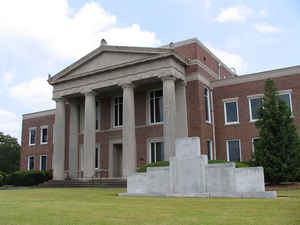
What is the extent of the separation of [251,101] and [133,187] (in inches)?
657

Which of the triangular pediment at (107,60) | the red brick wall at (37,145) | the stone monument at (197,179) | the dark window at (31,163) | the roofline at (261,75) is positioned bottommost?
the stone monument at (197,179)

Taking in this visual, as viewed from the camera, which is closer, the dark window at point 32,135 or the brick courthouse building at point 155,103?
the brick courthouse building at point 155,103

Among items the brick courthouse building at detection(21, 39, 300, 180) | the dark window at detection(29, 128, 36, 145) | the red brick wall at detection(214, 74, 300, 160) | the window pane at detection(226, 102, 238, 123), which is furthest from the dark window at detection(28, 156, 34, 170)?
the window pane at detection(226, 102, 238, 123)

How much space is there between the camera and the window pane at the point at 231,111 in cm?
3050

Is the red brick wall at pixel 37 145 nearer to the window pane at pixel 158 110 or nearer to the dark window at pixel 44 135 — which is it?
the dark window at pixel 44 135

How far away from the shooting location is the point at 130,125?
2852 centimetres

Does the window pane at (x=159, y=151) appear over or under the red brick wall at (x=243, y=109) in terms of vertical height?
under

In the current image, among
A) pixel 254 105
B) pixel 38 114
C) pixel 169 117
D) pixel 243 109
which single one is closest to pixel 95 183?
pixel 169 117

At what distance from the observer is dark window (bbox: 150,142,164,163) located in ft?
101

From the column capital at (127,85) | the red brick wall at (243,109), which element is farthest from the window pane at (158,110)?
the red brick wall at (243,109)

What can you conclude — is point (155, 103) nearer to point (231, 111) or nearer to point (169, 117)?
point (169, 117)

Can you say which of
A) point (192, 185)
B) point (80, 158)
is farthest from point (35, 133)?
point (192, 185)

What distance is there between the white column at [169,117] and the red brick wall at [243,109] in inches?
238

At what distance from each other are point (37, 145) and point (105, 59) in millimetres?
18978
